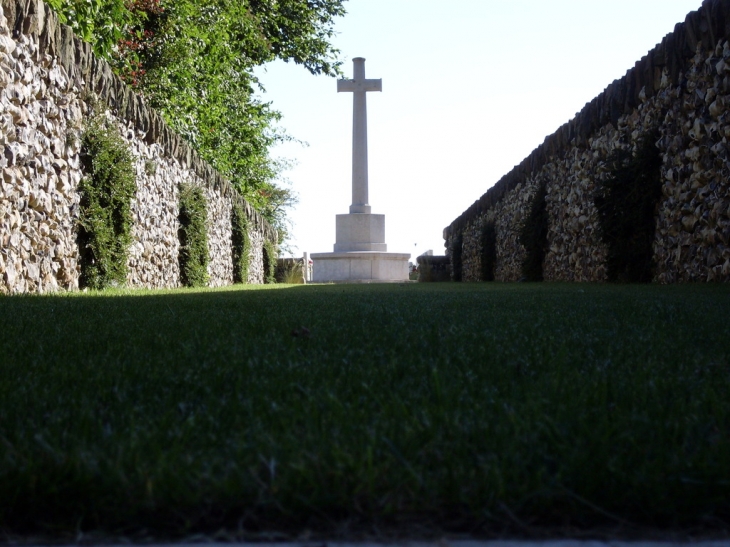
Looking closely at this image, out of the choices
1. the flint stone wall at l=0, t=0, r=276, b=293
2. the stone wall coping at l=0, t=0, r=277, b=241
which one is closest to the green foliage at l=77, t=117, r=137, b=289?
the flint stone wall at l=0, t=0, r=276, b=293

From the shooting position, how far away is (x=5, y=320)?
3.65 metres

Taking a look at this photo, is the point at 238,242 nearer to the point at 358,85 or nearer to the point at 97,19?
the point at 97,19

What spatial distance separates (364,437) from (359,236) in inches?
877

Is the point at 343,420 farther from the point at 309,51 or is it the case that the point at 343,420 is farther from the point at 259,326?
the point at 309,51

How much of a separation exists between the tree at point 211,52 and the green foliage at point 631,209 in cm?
840

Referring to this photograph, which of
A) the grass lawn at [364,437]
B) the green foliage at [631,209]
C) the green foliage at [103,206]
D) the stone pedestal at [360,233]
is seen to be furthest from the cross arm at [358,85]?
the grass lawn at [364,437]

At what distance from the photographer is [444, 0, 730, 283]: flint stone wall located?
7.38m

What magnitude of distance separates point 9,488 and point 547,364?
1572mm

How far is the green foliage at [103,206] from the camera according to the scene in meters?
8.18

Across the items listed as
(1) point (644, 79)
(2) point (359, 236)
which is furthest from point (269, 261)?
(1) point (644, 79)

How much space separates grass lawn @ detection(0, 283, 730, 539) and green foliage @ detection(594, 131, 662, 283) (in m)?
6.97

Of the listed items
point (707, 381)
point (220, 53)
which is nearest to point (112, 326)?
point (707, 381)

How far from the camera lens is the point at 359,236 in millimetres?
23609

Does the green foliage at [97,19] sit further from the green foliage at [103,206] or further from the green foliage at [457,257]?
the green foliage at [457,257]
